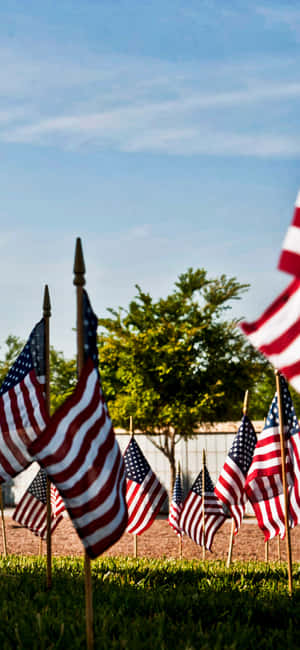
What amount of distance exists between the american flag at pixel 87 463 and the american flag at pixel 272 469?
3044mm

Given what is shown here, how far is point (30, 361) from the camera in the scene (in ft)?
25.8

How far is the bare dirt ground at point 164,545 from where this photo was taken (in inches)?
544

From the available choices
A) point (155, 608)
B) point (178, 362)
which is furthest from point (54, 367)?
point (155, 608)

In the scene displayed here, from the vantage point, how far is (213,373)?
21125 millimetres

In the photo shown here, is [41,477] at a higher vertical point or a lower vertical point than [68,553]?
higher

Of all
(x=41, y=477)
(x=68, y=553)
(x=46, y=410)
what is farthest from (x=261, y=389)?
(x=46, y=410)

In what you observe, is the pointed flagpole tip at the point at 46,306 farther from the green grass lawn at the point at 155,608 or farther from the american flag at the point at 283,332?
the american flag at the point at 283,332

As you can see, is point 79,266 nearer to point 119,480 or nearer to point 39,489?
point 119,480

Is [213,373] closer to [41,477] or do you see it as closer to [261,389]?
[41,477]

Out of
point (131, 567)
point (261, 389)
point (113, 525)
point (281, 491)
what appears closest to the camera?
point (113, 525)

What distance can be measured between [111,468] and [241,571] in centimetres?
446

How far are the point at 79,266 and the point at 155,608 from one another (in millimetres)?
3391

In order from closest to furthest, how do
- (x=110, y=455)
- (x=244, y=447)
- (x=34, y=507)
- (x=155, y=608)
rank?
1. (x=110, y=455)
2. (x=155, y=608)
3. (x=244, y=447)
4. (x=34, y=507)

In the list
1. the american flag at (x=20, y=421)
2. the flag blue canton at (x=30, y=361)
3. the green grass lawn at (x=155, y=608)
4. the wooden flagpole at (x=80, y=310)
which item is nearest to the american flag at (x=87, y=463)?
the wooden flagpole at (x=80, y=310)
